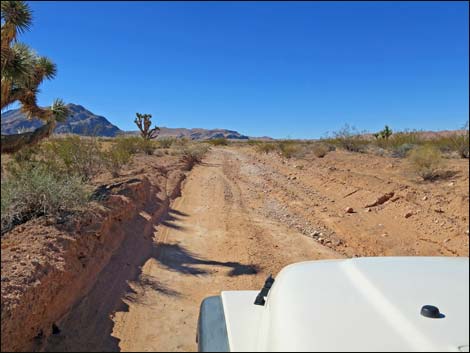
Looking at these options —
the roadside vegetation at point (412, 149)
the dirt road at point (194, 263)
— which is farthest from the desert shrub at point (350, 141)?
the dirt road at point (194, 263)

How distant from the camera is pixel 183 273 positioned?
574 cm

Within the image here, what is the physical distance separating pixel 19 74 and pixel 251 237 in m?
4.95

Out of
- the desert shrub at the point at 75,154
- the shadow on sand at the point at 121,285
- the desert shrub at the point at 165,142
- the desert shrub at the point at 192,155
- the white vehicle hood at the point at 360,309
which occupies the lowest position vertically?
the shadow on sand at the point at 121,285

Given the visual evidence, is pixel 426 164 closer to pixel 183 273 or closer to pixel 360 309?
pixel 183 273

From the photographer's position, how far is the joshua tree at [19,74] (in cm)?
574

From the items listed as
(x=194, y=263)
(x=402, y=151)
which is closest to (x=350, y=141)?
(x=402, y=151)

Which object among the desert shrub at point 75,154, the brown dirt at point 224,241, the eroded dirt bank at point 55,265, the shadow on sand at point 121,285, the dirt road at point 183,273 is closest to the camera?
the eroded dirt bank at point 55,265

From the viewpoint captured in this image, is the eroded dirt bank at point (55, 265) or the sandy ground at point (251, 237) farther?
the sandy ground at point (251, 237)

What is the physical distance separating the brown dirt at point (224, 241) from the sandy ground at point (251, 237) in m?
0.02

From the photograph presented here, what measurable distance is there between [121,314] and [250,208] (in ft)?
20.6

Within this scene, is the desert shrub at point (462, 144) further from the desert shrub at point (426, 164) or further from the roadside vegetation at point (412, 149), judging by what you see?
the desert shrub at point (426, 164)

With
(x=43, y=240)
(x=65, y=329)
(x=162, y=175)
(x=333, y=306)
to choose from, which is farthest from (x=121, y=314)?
(x=162, y=175)

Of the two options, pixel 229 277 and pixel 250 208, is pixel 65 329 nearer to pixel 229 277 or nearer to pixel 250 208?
pixel 229 277

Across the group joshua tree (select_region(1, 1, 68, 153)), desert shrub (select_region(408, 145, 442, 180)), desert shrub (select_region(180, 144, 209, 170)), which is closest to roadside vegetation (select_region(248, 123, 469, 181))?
desert shrub (select_region(408, 145, 442, 180))
